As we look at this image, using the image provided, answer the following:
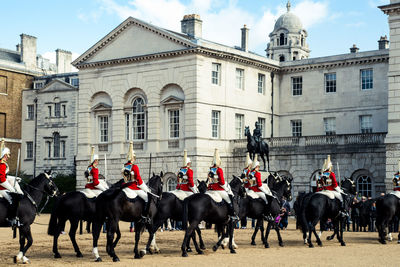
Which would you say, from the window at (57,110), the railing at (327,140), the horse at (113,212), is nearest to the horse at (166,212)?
the horse at (113,212)

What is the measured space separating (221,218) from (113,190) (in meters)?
3.51

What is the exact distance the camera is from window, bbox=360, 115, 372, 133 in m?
49.5

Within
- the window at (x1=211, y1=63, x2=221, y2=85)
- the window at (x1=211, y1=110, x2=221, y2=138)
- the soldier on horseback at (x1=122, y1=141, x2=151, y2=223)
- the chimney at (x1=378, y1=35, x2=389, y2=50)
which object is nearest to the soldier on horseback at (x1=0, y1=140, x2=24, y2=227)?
the soldier on horseback at (x1=122, y1=141, x2=151, y2=223)

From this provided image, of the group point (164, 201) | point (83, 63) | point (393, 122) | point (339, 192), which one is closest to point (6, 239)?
point (164, 201)

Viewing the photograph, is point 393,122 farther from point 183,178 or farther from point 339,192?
point 183,178

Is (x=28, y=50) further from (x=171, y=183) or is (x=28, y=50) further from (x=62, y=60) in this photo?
(x=171, y=183)

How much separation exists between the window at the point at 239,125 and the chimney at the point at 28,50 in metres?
26.0

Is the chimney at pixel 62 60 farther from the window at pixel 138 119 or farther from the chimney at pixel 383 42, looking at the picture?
the chimney at pixel 383 42

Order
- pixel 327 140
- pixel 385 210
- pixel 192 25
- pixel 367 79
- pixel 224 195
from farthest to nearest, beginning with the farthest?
pixel 192 25 < pixel 367 79 < pixel 327 140 < pixel 385 210 < pixel 224 195

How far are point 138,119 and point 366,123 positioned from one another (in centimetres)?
1587

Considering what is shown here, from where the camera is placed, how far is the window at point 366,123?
49469mm

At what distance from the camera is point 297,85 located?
53.3m

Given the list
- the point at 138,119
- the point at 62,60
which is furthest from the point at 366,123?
the point at 62,60

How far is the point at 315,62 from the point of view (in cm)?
5181
